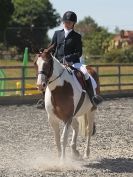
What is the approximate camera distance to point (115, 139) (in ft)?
36.9

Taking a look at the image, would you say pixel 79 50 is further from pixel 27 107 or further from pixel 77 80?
pixel 27 107

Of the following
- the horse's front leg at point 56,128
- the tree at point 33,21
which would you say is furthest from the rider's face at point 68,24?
the tree at point 33,21

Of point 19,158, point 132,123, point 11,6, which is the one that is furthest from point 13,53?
point 19,158

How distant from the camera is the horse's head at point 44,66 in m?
7.75

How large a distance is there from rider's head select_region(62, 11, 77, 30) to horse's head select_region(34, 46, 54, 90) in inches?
34.2

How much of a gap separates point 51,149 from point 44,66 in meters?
2.57

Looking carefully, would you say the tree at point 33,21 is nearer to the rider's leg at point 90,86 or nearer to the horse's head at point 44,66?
the rider's leg at point 90,86

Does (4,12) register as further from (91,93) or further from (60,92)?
(60,92)

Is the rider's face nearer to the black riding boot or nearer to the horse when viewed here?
the horse

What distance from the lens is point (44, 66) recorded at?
7.89 metres

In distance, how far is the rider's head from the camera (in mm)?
8742

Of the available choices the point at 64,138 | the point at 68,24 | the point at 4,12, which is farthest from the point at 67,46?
the point at 4,12

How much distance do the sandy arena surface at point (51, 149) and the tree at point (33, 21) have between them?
67407 mm

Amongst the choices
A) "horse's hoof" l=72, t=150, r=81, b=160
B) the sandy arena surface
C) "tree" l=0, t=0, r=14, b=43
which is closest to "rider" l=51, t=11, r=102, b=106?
"horse's hoof" l=72, t=150, r=81, b=160
